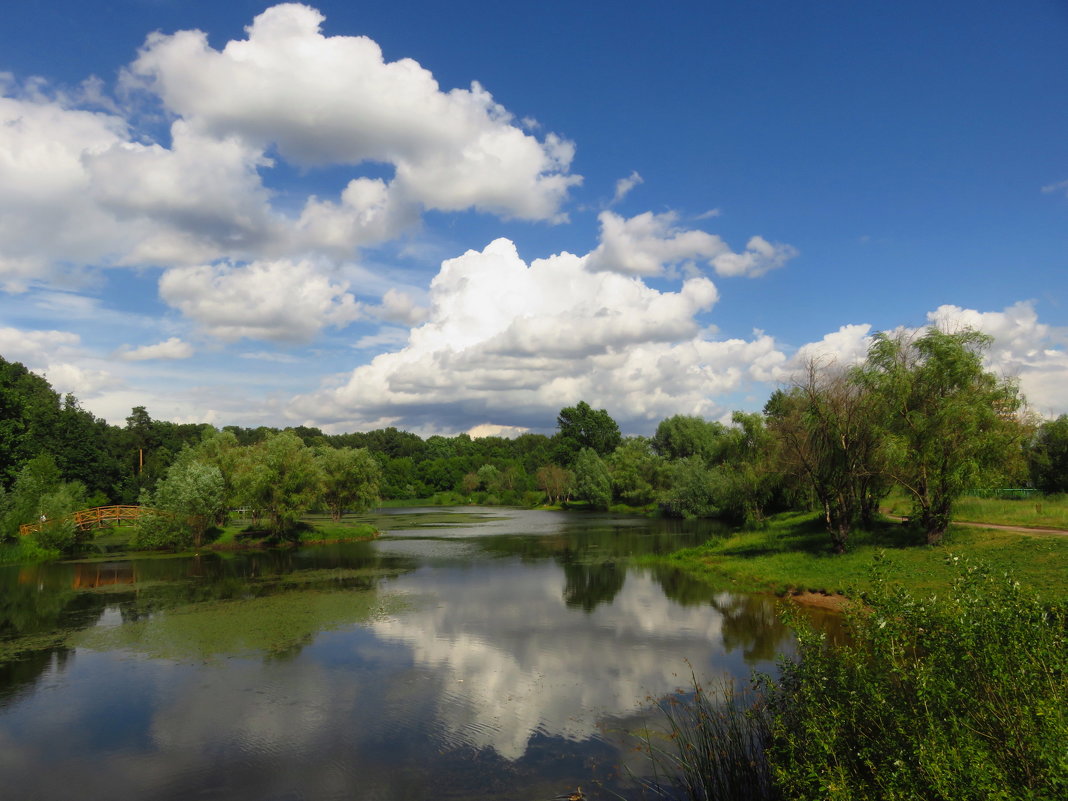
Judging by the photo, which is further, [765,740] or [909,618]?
[765,740]

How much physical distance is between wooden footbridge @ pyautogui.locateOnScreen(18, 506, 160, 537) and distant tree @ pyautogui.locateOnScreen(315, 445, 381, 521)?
14.2 m

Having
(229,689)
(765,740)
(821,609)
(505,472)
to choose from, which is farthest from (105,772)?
(505,472)

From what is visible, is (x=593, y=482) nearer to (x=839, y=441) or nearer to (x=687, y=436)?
(x=687, y=436)

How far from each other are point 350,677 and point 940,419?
23430mm

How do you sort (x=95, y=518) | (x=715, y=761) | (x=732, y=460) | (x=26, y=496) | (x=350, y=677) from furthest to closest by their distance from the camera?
1. (x=732, y=460)
2. (x=95, y=518)
3. (x=26, y=496)
4. (x=350, y=677)
5. (x=715, y=761)

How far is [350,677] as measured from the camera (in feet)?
50.1

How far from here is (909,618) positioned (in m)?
6.59

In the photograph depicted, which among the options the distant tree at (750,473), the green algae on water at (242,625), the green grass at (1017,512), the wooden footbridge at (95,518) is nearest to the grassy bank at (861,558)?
the green grass at (1017,512)

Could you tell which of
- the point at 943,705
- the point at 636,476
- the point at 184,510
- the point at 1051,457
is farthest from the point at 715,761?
the point at 636,476

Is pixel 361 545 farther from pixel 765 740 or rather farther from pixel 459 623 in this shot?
pixel 765 740

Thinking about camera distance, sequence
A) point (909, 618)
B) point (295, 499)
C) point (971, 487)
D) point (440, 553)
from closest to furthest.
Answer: point (909, 618) < point (971, 487) < point (440, 553) < point (295, 499)

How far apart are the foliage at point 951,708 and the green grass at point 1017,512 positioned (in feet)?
77.0

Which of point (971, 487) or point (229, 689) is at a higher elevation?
point (971, 487)

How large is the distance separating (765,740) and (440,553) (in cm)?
3261
